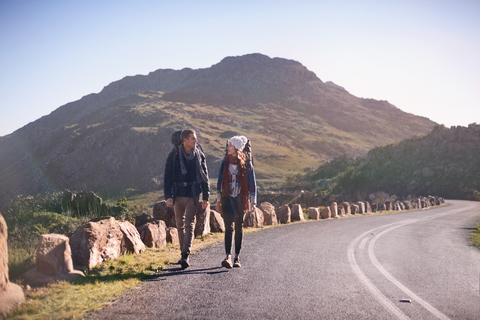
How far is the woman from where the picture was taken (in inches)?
258

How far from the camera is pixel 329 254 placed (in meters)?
8.05

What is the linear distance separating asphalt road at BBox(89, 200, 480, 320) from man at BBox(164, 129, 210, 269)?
0.74 m

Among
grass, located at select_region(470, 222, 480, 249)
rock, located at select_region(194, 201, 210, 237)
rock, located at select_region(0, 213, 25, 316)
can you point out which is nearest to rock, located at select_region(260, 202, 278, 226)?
rock, located at select_region(194, 201, 210, 237)

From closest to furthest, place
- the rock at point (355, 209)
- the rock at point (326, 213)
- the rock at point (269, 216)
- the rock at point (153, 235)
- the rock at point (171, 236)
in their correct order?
the rock at point (153, 235) → the rock at point (171, 236) → the rock at point (269, 216) → the rock at point (326, 213) → the rock at point (355, 209)

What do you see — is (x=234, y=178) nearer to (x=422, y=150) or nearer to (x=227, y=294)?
(x=227, y=294)

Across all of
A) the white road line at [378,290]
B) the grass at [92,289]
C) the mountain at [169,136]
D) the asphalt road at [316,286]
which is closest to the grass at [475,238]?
the asphalt road at [316,286]

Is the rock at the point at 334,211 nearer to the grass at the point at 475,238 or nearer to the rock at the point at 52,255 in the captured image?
the grass at the point at 475,238

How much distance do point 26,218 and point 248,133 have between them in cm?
12884

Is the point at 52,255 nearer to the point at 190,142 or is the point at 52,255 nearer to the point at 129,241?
the point at 129,241

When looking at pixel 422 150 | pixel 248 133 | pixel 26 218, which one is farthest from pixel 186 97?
pixel 26 218

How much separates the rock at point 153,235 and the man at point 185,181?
1.65 metres

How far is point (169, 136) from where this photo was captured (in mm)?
117875

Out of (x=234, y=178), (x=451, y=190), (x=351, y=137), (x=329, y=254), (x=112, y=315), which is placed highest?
(x=351, y=137)

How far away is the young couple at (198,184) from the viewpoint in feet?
21.4
